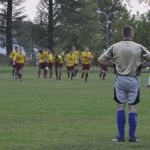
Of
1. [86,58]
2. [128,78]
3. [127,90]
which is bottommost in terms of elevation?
[86,58]

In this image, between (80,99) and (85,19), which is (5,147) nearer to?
(80,99)

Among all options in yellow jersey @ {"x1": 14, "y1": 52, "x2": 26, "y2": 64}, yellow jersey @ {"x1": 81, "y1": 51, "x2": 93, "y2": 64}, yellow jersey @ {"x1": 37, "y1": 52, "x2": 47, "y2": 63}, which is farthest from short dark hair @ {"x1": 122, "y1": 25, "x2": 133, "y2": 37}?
yellow jersey @ {"x1": 37, "y1": 52, "x2": 47, "y2": 63}

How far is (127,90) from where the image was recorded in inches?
506

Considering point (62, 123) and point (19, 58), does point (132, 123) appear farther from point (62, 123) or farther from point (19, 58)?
point (19, 58)

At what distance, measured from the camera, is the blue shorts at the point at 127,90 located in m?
12.8

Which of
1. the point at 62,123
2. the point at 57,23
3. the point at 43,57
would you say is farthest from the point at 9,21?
the point at 62,123

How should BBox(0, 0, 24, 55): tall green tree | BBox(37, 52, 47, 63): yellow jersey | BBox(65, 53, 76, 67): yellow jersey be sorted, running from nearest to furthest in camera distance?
BBox(65, 53, 76, 67): yellow jersey, BBox(37, 52, 47, 63): yellow jersey, BBox(0, 0, 24, 55): tall green tree

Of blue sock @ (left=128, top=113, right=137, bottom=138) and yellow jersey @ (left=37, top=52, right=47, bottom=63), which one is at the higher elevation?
yellow jersey @ (left=37, top=52, right=47, bottom=63)

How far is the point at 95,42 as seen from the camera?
339 ft

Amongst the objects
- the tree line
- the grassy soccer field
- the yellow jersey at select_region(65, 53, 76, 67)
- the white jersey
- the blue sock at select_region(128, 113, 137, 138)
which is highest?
the tree line

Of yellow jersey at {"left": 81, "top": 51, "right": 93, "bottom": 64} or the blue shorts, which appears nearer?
the blue shorts

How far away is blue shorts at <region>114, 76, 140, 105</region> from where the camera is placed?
12.8 metres

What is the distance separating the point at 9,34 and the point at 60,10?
25.6 feet

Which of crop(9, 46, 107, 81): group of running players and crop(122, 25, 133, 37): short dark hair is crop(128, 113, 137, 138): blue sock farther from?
crop(9, 46, 107, 81): group of running players
